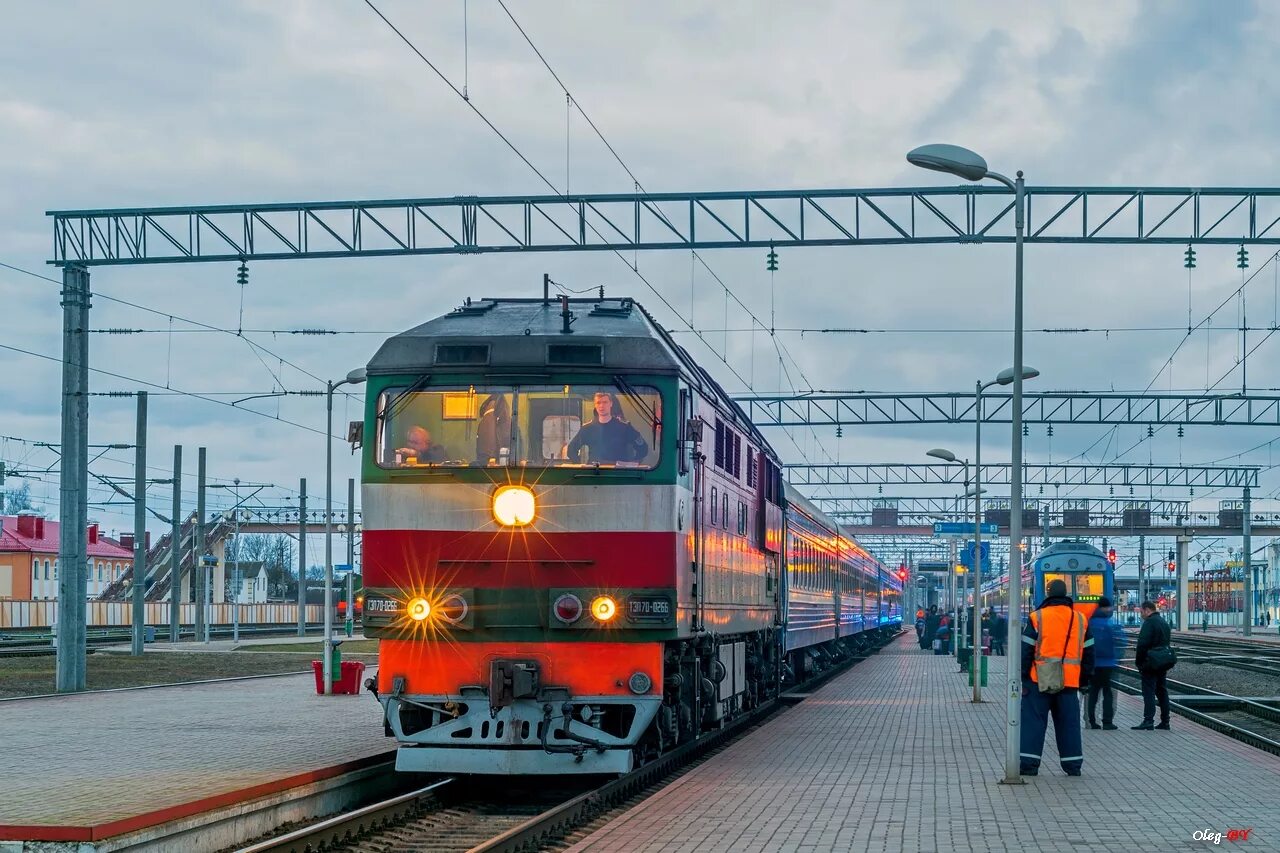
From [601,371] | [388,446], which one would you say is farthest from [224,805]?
[601,371]

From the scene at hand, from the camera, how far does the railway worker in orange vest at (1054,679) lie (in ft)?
49.4

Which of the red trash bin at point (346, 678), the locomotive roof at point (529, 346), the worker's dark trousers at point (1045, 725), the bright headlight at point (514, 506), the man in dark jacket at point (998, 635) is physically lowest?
the man in dark jacket at point (998, 635)

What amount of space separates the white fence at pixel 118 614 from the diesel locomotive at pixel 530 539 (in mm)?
42675

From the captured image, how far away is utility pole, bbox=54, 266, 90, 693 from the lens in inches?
1008

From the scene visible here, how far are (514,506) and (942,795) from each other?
4.34 meters

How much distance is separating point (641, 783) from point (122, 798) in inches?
192

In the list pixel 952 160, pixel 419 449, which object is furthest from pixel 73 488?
pixel 952 160

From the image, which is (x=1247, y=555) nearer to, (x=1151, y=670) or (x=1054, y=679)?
(x=1151, y=670)

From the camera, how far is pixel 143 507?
38.9 metres

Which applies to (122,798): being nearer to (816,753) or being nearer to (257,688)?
(816,753)

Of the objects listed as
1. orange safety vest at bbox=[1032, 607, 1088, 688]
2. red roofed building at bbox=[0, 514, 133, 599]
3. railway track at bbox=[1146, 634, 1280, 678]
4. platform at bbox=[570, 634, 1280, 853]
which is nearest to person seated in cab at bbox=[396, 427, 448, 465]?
platform at bbox=[570, 634, 1280, 853]

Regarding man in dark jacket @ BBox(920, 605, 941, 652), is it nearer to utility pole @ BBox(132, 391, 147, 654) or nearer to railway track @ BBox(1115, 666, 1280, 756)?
railway track @ BBox(1115, 666, 1280, 756)

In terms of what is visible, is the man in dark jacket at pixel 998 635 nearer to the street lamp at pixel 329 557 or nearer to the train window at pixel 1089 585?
the train window at pixel 1089 585

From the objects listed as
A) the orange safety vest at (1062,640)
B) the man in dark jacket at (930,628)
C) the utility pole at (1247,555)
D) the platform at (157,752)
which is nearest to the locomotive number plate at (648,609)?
the platform at (157,752)
